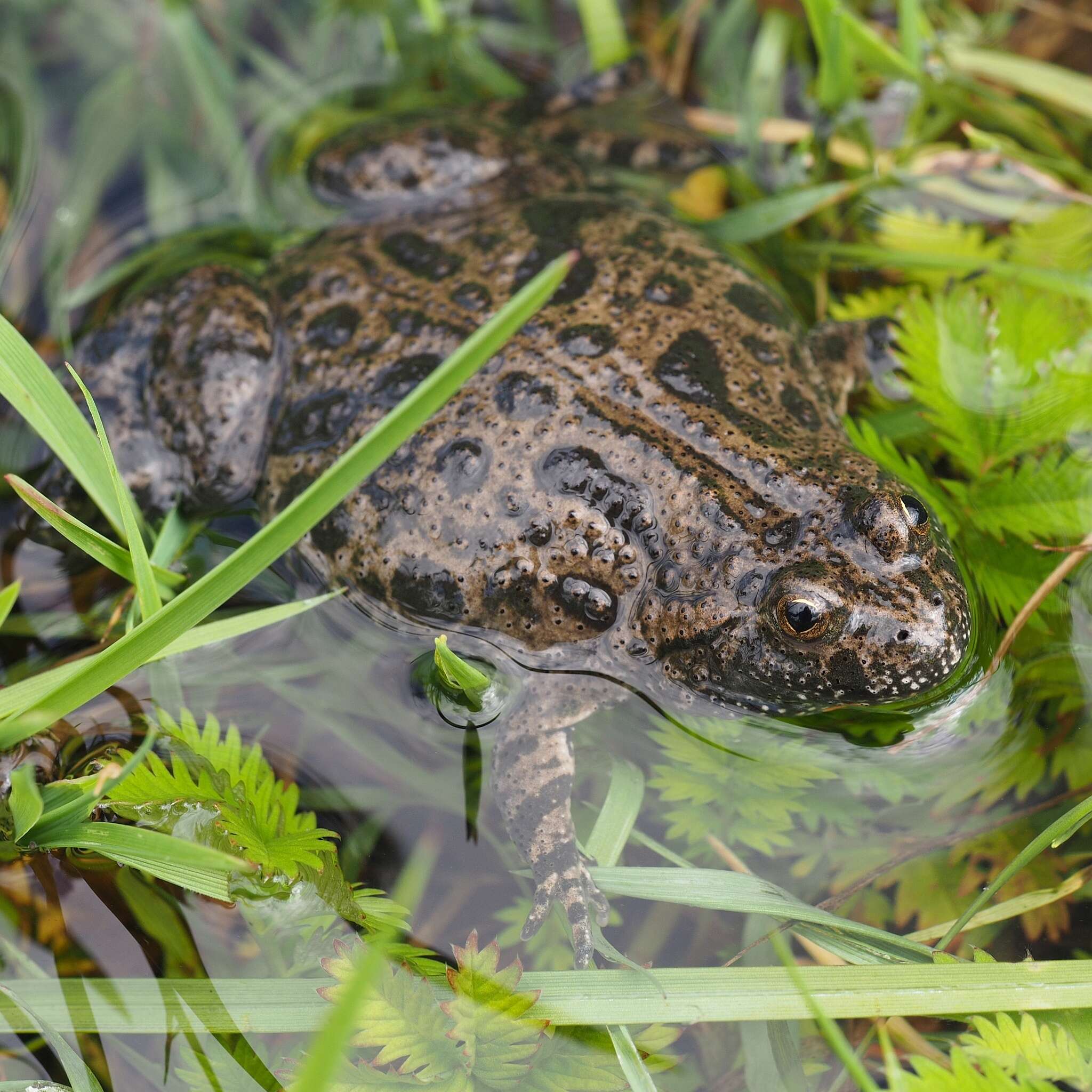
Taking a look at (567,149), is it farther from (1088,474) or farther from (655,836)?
(655,836)

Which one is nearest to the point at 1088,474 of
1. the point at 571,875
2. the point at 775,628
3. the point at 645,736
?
the point at 775,628

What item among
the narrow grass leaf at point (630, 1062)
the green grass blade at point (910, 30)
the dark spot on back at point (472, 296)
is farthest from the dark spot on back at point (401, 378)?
the green grass blade at point (910, 30)

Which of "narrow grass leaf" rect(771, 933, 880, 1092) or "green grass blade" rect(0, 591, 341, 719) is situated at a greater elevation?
"green grass blade" rect(0, 591, 341, 719)

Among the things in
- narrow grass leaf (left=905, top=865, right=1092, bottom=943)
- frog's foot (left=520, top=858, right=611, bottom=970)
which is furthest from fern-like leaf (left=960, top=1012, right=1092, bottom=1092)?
frog's foot (left=520, top=858, right=611, bottom=970)

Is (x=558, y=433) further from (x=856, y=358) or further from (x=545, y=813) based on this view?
(x=856, y=358)

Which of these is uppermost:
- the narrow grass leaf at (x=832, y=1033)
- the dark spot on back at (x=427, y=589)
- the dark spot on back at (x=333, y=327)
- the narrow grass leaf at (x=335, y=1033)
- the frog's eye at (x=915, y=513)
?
the dark spot on back at (x=333, y=327)

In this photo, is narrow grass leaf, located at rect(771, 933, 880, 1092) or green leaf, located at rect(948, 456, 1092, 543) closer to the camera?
narrow grass leaf, located at rect(771, 933, 880, 1092)

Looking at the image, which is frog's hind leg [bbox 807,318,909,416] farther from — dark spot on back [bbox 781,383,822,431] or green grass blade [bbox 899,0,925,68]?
green grass blade [bbox 899,0,925,68]

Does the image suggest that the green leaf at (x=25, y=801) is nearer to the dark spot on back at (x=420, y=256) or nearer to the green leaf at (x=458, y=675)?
the green leaf at (x=458, y=675)

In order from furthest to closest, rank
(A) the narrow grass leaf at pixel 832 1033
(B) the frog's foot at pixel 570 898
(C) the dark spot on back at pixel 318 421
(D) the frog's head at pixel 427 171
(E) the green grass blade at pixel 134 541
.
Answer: (D) the frog's head at pixel 427 171 → (C) the dark spot on back at pixel 318 421 → (B) the frog's foot at pixel 570 898 → (E) the green grass blade at pixel 134 541 → (A) the narrow grass leaf at pixel 832 1033
